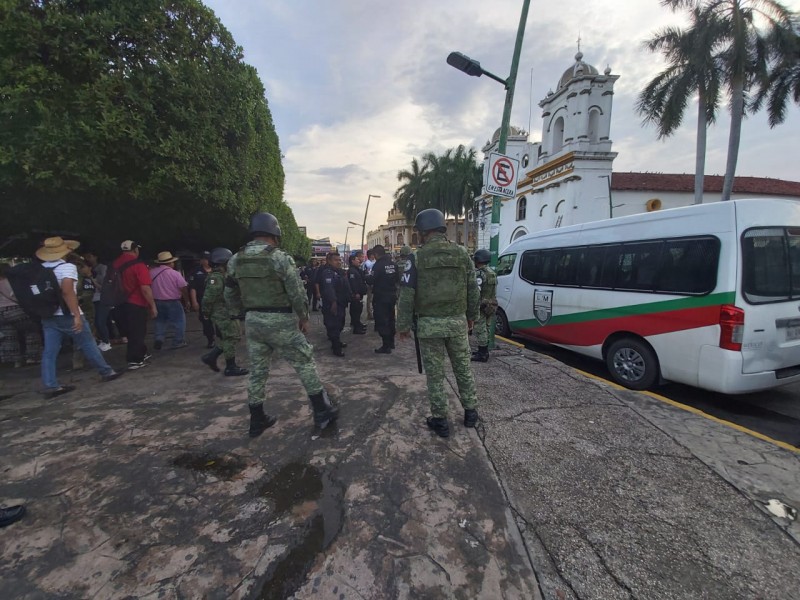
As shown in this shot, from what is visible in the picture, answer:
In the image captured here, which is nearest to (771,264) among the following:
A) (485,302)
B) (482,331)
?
(485,302)

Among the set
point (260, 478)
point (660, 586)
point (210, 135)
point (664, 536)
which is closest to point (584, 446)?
point (664, 536)

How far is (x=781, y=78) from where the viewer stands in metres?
15.9

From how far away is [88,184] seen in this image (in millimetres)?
4465

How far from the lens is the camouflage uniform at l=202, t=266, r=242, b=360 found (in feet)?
15.3

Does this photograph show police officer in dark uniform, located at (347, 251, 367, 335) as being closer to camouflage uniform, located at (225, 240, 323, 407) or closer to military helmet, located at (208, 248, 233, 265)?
military helmet, located at (208, 248, 233, 265)

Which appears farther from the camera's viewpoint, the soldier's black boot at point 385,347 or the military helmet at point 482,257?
the soldier's black boot at point 385,347

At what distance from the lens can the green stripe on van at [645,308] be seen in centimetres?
344

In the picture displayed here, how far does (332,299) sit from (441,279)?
3.03 m

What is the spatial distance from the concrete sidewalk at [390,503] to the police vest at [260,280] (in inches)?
46.8

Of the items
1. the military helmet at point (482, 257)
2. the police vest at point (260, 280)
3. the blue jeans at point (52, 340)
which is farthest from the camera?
the military helmet at point (482, 257)

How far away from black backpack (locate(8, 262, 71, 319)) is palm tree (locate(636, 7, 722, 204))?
21975mm

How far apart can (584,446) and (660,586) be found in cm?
124

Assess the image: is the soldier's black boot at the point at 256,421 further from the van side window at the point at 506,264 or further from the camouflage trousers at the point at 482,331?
the van side window at the point at 506,264

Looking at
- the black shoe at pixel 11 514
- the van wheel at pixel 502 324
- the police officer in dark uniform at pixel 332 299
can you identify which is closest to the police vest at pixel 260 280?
the black shoe at pixel 11 514
